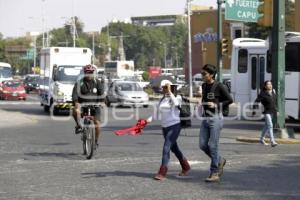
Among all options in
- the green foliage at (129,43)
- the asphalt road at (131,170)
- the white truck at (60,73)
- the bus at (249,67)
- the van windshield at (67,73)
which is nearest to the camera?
the asphalt road at (131,170)

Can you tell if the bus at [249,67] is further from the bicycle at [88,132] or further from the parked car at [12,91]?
the parked car at [12,91]

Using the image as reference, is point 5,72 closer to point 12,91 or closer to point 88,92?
point 12,91

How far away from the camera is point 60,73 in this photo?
1143 inches

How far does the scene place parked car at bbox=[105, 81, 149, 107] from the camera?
38500 millimetres

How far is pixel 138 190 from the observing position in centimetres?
960

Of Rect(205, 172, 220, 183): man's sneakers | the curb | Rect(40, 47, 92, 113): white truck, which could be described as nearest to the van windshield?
Rect(40, 47, 92, 113): white truck

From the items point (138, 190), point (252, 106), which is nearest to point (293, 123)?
point (252, 106)

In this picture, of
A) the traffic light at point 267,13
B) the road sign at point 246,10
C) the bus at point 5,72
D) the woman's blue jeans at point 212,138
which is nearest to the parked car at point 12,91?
the bus at point 5,72

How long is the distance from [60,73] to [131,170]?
58.8ft

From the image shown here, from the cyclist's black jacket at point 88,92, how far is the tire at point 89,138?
518mm

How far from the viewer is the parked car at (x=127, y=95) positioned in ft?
126

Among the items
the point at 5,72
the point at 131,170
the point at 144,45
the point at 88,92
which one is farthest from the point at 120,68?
the point at 131,170

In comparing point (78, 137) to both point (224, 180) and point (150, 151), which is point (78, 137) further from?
point (224, 180)

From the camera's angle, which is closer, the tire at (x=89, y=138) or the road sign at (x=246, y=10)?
the tire at (x=89, y=138)
